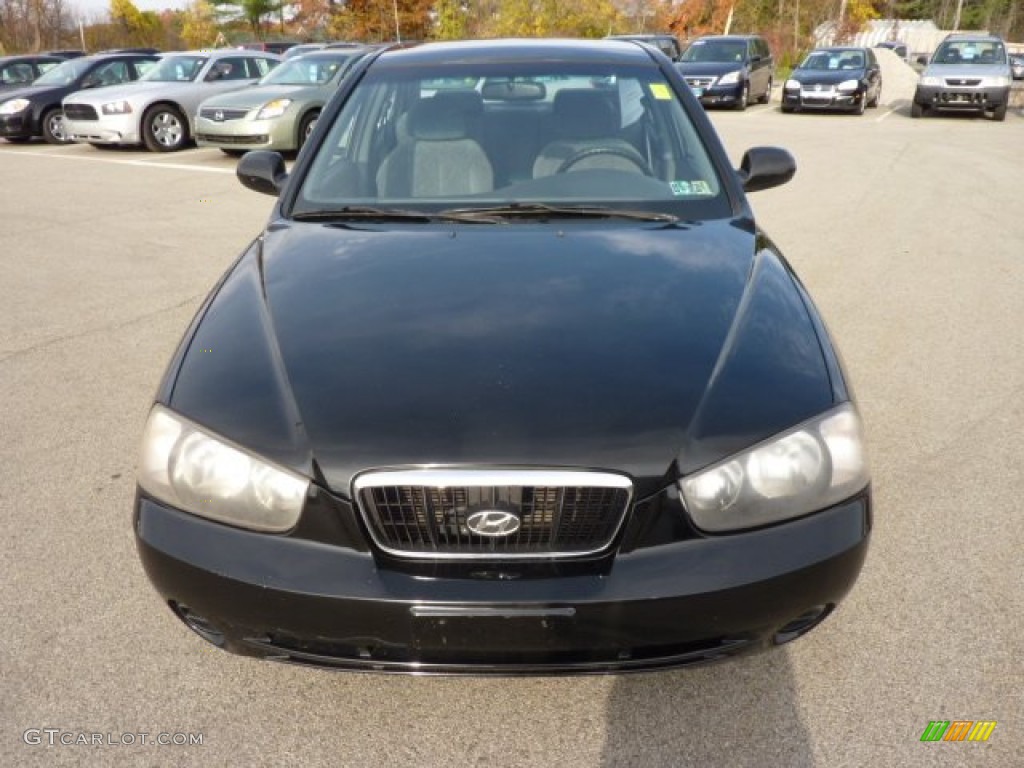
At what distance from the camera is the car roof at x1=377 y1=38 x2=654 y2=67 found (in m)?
3.82

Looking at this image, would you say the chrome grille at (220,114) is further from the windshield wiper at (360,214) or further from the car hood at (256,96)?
the windshield wiper at (360,214)

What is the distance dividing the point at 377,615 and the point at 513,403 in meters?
0.55

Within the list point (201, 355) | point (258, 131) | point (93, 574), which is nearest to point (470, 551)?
point (201, 355)

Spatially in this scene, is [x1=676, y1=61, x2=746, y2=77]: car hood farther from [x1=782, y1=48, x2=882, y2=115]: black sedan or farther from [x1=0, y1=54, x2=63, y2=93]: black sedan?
[x1=0, y1=54, x2=63, y2=93]: black sedan

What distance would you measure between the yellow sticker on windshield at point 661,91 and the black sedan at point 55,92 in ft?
48.1

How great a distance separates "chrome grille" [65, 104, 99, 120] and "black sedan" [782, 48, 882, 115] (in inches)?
548

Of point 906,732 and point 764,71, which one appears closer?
point 906,732

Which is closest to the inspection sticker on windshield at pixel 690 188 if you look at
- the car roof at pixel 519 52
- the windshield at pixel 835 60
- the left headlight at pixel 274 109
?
the car roof at pixel 519 52

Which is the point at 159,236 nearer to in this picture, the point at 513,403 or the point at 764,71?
the point at 513,403

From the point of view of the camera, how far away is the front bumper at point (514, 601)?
1906 millimetres

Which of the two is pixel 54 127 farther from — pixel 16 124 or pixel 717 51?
pixel 717 51

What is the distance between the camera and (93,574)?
2.91 m

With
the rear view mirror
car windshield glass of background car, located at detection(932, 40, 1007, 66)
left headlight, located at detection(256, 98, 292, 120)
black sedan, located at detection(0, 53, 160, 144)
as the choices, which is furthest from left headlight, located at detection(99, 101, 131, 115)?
car windshield glass of background car, located at detection(932, 40, 1007, 66)

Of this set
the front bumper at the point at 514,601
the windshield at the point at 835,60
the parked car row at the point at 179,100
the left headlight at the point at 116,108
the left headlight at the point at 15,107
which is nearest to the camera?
the front bumper at the point at 514,601
